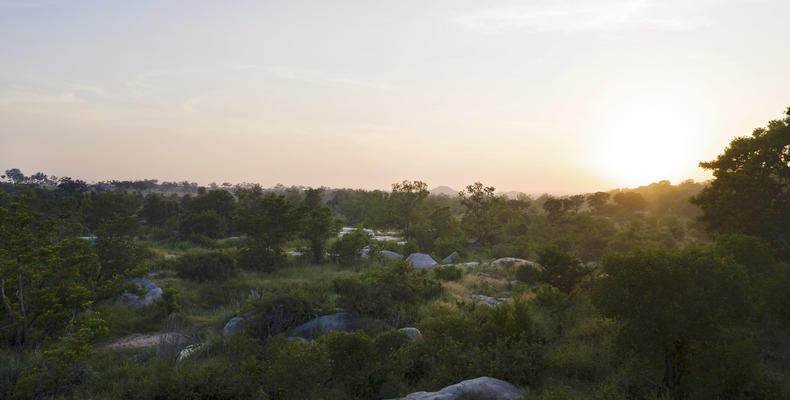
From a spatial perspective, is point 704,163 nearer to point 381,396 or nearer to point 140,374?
point 381,396

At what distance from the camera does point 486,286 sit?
1938 centimetres

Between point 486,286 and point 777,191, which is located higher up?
point 777,191

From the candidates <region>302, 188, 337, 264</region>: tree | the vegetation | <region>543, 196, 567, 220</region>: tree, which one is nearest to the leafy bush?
the vegetation

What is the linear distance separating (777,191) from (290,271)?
73.4ft

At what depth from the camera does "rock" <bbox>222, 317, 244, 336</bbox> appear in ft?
42.8

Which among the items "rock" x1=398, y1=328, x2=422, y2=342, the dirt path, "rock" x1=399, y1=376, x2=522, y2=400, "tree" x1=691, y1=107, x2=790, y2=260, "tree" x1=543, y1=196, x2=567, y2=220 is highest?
"tree" x1=691, y1=107, x2=790, y2=260

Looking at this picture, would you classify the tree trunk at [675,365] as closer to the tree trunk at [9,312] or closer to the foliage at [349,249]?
the tree trunk at [9,312]

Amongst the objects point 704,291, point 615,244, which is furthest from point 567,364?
point 615,244

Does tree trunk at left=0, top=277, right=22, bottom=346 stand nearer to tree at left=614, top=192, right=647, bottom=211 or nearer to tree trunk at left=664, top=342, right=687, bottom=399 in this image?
tree trunk at left=664, top=342, right=687, bottom=399

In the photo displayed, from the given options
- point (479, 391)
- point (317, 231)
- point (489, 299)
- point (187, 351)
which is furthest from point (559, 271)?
point (317, 231)

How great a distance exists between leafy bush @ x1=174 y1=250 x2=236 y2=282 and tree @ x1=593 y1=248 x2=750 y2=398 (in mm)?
18271

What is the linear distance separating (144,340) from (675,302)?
48.1 ft

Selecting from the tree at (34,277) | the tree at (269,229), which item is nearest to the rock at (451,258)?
the tree at (269,229)

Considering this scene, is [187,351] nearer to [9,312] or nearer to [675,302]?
[9,312]
